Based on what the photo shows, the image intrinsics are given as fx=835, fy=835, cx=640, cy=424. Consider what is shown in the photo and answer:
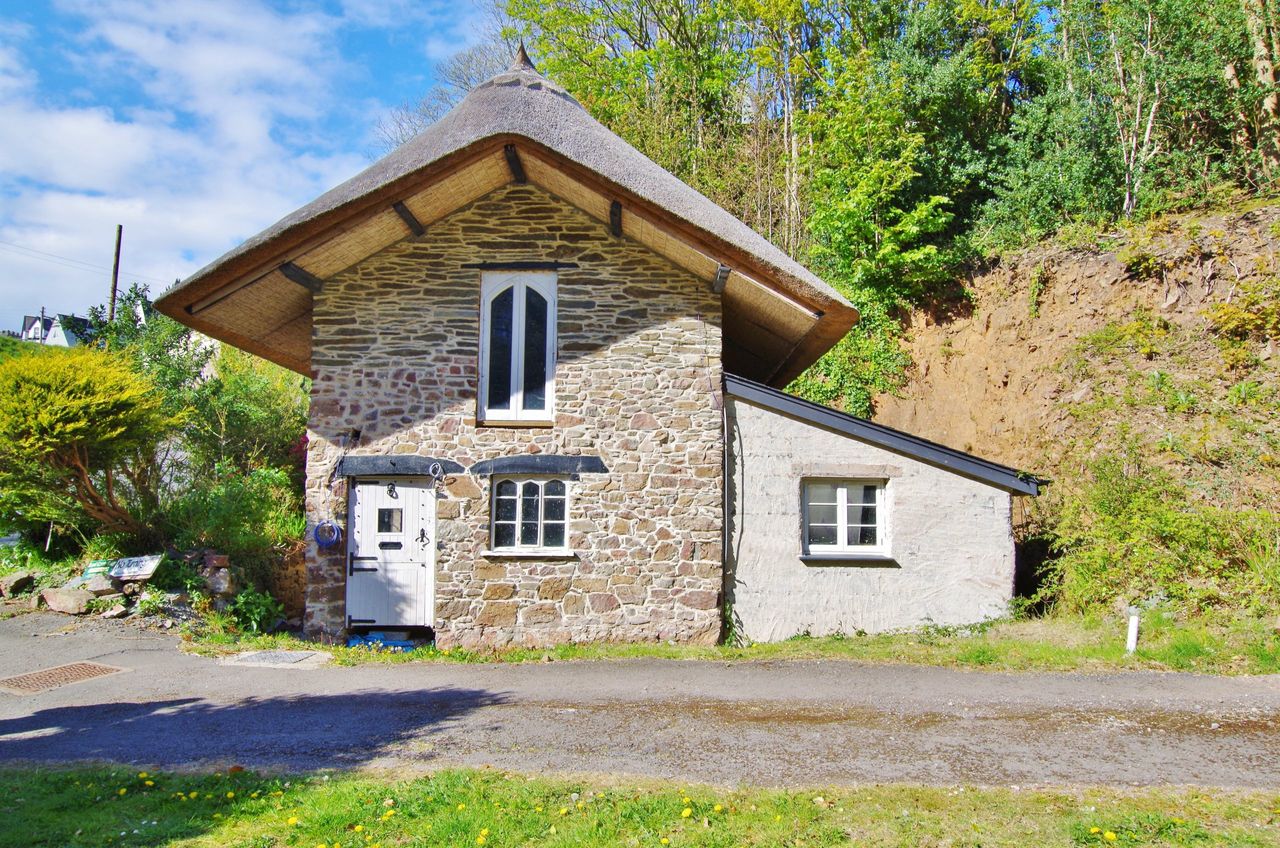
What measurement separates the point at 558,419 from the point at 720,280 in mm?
2480

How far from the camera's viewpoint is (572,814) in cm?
453

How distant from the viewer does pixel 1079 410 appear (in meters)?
11.9

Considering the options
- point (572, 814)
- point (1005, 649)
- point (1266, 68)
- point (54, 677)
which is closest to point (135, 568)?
point (54, 677)

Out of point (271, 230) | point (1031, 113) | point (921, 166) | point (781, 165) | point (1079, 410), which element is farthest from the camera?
point (781, 165)

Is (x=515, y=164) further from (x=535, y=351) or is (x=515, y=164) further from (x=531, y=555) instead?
(x=531, y=555)

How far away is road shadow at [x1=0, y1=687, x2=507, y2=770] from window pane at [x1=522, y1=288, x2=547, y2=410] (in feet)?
12.2

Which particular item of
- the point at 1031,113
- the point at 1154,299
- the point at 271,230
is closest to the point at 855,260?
the point at 1031,113

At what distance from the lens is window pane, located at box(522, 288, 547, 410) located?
393 inches

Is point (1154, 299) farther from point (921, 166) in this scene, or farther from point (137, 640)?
point (137, 640)

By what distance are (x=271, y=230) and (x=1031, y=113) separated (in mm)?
13658

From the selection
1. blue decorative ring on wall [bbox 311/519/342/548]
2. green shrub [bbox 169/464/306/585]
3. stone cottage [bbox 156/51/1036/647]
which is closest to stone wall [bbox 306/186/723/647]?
Result: stone cottage [bbox 156/51/1036/647]

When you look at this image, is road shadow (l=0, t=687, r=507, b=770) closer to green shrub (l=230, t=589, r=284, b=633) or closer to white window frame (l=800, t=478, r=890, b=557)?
green shrub (l=230, t=589, r=284, b=633)

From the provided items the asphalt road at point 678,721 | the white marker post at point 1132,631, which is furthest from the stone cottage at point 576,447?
the white marker post at point 1132,631

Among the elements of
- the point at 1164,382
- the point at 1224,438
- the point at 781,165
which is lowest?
the point at 1224,438
